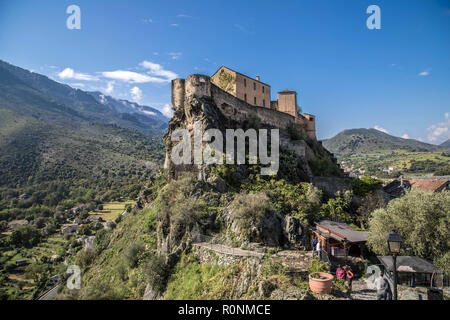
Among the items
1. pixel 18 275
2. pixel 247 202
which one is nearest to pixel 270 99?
pixel 247 202

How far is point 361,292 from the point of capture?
36.5 ft

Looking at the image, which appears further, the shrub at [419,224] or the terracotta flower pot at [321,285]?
the shrub at [419,224]

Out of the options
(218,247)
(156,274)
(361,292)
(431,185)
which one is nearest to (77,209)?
(156,274)

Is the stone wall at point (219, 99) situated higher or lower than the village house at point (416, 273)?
higher

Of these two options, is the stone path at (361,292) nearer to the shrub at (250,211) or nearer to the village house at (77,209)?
the shrub at (250,211)

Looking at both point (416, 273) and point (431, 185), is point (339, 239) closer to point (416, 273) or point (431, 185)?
point (416, 273)

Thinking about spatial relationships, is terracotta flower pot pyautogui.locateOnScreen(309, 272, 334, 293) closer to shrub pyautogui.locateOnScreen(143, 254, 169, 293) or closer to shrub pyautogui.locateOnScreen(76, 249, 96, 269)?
shrub pyautogui.locateOnScreen(143, 254, 169, 293)

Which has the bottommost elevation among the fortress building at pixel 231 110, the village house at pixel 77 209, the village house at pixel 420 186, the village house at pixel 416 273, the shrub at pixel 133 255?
the village house at pixel 77 209

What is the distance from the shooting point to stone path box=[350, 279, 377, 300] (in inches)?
414

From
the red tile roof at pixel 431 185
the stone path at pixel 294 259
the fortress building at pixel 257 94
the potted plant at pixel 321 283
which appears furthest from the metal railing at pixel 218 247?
the red tile roof at pixel 431 185

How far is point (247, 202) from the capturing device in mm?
17078

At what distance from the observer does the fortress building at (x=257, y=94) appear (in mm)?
34188

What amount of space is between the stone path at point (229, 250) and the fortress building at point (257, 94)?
834 inches
